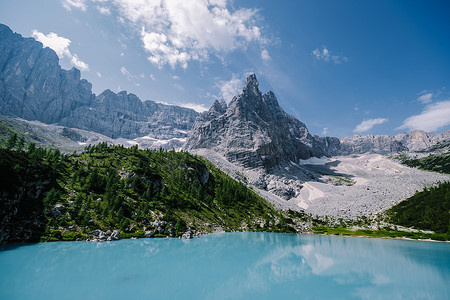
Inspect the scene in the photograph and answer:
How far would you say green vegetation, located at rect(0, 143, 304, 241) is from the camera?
42.6m

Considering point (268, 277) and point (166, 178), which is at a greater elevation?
point (166, 178)

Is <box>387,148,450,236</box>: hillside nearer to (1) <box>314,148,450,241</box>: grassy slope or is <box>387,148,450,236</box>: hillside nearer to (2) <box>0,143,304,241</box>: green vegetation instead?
(1) <box>314,148,450,241</box>: grassy slope

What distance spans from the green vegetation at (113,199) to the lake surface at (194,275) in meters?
8.95

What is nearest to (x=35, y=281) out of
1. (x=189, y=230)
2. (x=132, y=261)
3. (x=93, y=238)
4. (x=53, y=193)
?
(x=132, y=261)

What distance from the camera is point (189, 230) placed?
62.2 metres

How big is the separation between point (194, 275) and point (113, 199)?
38.4 m

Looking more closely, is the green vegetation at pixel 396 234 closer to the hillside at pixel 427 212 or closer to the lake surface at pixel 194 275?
the hillside at pixel 427 212

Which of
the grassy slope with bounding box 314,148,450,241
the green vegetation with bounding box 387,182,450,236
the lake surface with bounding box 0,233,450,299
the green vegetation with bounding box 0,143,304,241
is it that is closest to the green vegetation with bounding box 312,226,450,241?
the grassy slope with bounding box 314,148,450,241

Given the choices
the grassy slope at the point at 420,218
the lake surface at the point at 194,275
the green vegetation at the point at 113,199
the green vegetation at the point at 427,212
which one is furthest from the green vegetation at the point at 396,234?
the lake surface at the point at 194,275

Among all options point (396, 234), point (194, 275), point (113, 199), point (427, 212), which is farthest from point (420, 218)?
point (113, 199)

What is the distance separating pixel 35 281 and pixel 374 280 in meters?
40.0

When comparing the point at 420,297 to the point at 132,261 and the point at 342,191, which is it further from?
the point at 342,191

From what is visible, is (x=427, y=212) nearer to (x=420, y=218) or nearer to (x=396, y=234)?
(x=420, y=218)

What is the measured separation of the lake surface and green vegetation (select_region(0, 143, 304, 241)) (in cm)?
895
